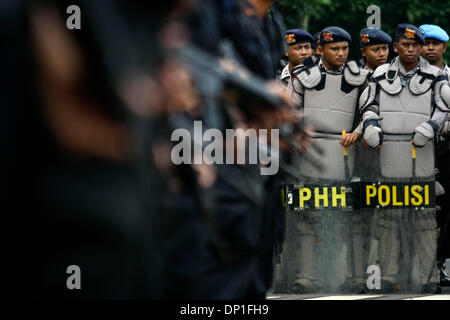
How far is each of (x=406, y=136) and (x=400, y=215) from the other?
0.62 metres

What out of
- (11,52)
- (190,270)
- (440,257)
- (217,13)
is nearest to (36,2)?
(11,52)

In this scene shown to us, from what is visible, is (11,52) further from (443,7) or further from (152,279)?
(443,7)

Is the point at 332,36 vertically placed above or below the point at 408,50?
above

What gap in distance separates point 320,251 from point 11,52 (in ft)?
24.3

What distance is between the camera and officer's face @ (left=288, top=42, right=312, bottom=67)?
9.08 metres

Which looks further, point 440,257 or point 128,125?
point 440,257

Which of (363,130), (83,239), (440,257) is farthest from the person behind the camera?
(440,257)

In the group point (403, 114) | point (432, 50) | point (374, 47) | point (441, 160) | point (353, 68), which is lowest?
point (441, 160)

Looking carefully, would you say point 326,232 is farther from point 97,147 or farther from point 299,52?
point 97,147

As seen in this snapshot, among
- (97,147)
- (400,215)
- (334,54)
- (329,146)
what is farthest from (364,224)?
(97,147)

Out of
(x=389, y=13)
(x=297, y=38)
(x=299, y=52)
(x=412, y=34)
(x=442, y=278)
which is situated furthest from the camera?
(x=389, y=13)

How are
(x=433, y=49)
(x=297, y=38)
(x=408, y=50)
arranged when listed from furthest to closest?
(x=297, y=38) → (x=433, y=49) → (x=408, y=50)

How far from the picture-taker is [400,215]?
27.4 feet

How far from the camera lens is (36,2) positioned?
108 centimetres
